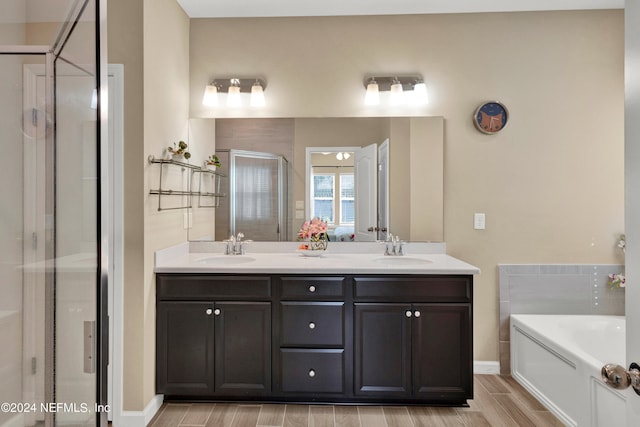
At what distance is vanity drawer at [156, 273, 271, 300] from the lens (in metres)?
2.40

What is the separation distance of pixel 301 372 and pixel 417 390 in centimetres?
70

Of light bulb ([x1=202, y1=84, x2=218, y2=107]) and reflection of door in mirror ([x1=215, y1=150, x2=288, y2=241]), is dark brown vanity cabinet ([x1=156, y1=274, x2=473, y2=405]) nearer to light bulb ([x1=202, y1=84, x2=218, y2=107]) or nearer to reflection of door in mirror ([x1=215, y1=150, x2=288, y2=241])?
reflection of door in mirror ([x1=215, y1=150, x2=288, y2=241])

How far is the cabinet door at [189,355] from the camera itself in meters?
2.40

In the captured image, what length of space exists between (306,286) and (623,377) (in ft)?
5.81

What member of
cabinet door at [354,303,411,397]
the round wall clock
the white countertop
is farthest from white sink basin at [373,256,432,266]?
the round wall clock

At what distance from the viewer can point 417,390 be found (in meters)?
2.36

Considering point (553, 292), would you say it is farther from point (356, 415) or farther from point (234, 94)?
point (234, 94)

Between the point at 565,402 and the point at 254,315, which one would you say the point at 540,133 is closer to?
the point at 565,402

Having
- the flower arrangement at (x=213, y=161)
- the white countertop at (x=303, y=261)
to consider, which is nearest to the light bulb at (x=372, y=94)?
the white countertop at (x=303, y=261)

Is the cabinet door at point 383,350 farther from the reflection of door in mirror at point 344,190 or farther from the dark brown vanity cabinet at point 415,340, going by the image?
the reflection of door in mirror at point 344,190

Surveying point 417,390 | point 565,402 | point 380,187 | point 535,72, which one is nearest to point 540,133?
point 535,72

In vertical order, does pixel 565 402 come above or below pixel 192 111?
below

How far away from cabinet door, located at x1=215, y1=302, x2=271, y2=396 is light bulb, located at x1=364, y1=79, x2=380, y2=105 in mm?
1683

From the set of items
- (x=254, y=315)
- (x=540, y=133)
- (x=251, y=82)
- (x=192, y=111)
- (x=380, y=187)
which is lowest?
(x=254, y=315)
